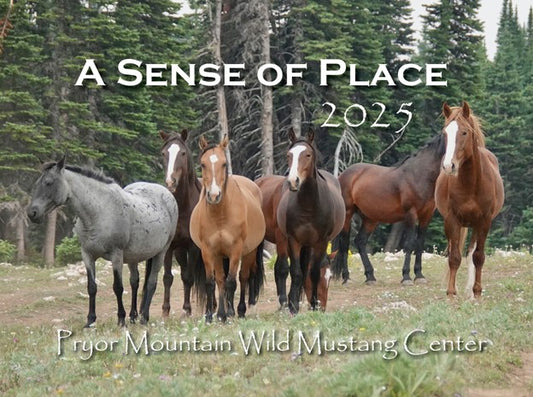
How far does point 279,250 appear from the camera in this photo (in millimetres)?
11844

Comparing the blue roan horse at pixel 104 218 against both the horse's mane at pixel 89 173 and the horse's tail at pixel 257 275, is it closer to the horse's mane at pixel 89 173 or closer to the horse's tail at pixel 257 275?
the horse's mane at pixel 89 173

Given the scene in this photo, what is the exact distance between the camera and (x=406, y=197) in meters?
16.9

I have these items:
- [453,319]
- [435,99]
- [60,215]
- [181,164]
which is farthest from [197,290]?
[435,99]

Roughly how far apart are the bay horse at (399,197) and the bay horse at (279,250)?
4.49m

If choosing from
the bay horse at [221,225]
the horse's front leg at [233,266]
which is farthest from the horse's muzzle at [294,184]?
the horse's front leg at [233,266]

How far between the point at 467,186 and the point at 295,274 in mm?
3092

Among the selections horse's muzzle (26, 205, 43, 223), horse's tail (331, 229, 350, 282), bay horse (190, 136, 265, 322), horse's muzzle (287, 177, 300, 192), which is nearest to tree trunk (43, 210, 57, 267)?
horse's tail (331, 229, 350, 282)

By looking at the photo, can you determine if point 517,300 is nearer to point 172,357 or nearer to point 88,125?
point 172,357

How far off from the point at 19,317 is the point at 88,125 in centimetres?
1620

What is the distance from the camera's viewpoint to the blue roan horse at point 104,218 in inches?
380

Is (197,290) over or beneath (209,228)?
beneath

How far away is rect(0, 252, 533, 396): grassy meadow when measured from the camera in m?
6.20

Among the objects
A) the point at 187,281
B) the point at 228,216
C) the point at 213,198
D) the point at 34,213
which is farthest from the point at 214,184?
the point at 187,281

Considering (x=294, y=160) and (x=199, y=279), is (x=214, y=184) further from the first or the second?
(x=199, y=279)
